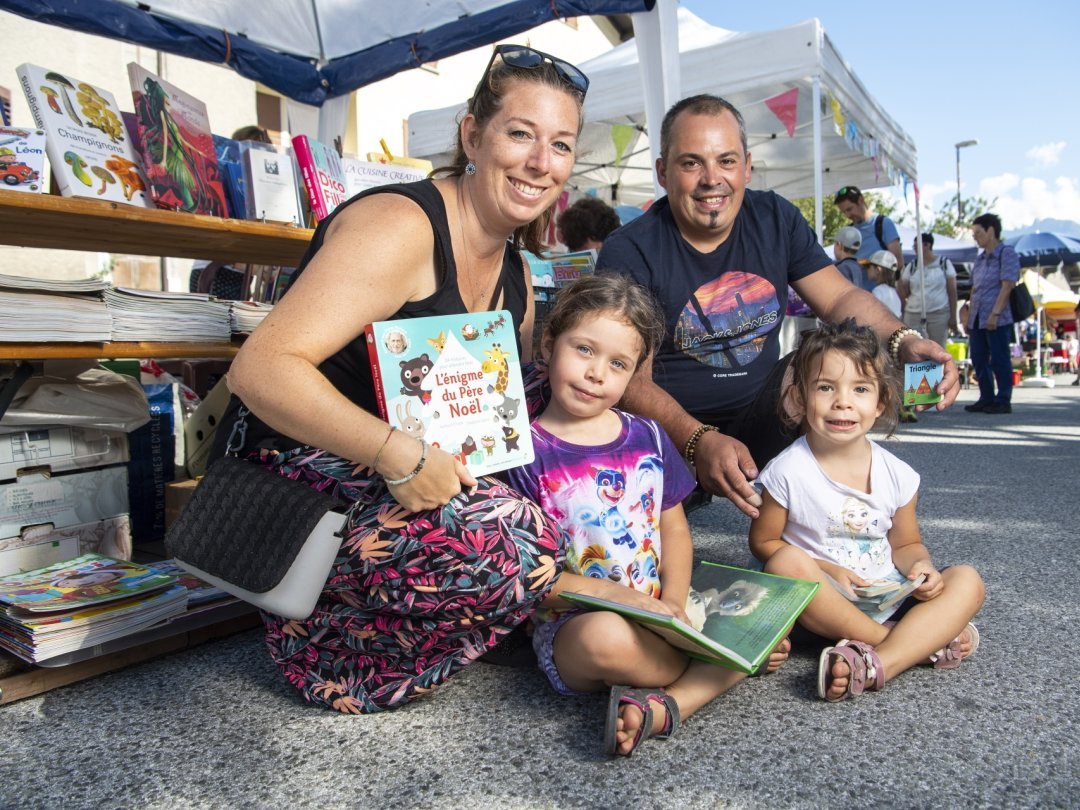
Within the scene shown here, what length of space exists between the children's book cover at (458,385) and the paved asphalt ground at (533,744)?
55 cm

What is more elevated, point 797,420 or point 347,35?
point 347,35

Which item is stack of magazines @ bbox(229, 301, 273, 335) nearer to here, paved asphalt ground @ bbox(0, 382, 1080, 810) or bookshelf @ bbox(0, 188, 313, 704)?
bookshelf @ bbox(0, 188, 313, 704)

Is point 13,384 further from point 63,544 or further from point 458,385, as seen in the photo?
point 458,385

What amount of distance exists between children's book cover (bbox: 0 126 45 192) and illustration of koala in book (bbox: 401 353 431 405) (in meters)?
1.23

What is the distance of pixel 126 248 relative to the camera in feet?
8.93

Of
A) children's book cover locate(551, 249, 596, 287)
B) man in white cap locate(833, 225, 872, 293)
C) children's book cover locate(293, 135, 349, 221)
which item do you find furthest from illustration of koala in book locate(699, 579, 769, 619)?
man in white cap locate(833, 225, 872, 293)

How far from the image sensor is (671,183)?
102 inches

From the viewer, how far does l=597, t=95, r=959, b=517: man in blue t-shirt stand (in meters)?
2.47

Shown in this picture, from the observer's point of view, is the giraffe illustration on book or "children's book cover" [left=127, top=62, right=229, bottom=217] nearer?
the giraffe illustration on book

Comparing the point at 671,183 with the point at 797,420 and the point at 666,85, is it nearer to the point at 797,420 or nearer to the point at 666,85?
the point at 797,420

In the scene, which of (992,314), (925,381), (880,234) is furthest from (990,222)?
(925,381)

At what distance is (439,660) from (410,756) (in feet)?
0.71

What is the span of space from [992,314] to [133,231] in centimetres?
758

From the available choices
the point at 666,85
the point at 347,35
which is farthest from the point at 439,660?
the point at 347,35
